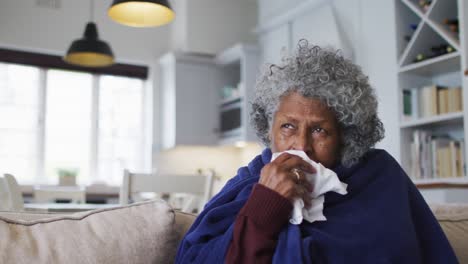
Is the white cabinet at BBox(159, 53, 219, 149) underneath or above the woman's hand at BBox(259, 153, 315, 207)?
above

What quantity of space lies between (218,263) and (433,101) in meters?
3.43

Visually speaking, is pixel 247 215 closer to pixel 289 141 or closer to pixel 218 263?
pixel 218 263

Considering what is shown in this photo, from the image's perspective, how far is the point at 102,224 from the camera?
45.5 inches

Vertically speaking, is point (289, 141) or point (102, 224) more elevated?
point (289, 141)

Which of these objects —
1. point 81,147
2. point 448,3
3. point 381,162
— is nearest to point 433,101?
point 448,3

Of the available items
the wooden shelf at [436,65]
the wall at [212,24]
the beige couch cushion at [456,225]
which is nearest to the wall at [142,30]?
the wall at [212,24]

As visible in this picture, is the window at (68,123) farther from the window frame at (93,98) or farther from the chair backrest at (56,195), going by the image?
the chair backrest at (56,195)

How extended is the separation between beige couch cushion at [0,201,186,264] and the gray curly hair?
0.40 m

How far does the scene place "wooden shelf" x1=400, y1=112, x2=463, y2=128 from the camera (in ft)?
13.1

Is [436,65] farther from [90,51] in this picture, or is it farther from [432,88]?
[90,51]

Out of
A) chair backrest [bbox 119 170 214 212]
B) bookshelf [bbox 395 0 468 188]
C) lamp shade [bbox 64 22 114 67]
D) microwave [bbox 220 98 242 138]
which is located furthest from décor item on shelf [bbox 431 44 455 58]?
microwave [bbox 220 98 242 138]

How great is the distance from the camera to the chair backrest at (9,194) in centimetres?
308

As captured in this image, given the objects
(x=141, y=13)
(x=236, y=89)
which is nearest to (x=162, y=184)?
(x=141, y=13)

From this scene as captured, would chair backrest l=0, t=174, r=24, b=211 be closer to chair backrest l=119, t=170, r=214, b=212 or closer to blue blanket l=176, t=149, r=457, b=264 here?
chair backrest l=119, t=170, r=214, b=212
